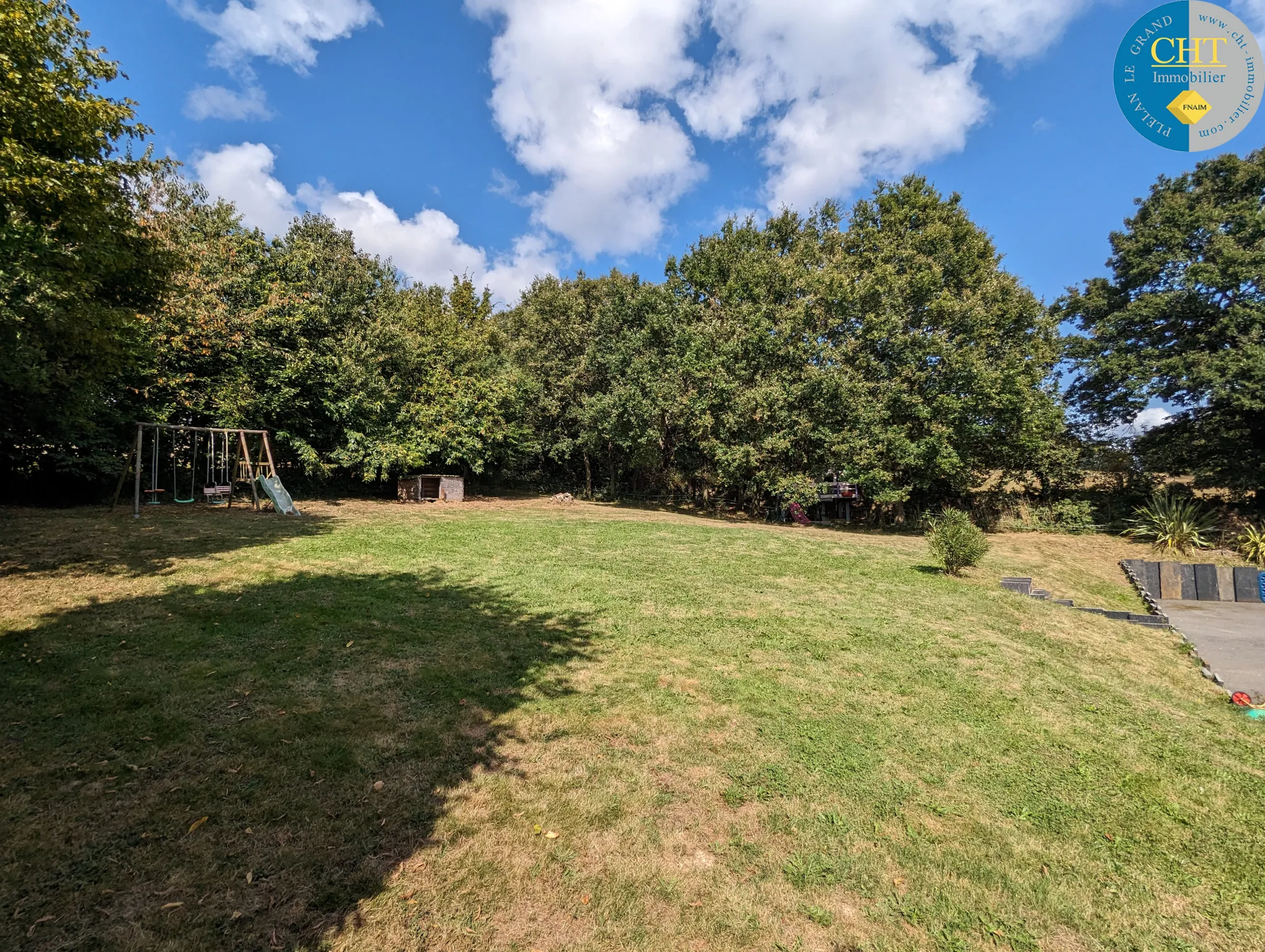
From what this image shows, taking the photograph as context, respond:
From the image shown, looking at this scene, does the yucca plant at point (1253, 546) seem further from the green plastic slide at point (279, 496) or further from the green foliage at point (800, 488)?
the green plastic slide at point (279, 496)

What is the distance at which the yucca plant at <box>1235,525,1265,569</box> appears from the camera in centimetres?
1309

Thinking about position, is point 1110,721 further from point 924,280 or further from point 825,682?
point 924,280

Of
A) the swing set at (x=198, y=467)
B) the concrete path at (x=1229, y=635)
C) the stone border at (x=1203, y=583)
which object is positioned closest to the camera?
the concrete path at (x=1229, y=635)

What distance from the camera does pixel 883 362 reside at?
61.1ft

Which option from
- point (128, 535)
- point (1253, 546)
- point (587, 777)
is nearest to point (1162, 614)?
point (1253, 546)

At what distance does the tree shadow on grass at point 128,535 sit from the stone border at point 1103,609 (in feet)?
46.2

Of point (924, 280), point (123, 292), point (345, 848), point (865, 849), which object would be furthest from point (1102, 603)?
point (123, 292)

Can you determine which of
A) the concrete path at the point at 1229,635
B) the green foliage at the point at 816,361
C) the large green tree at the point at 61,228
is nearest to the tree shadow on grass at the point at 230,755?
the large green tree at the point at 61,228

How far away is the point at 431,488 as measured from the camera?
69.5 feet

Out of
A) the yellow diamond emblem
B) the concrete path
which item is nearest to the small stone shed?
the concrete path

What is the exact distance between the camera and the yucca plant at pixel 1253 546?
1309 cm

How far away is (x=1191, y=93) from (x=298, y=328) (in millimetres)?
23238

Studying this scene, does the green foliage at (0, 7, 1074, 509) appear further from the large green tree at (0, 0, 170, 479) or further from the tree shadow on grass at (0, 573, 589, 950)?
the tree shadow on grass at (0, 573, 589, 950)

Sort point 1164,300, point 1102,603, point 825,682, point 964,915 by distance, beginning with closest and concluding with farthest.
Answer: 1. point 964,915
2. point 825,682
3. point 1102,603
4. point 1164,300
